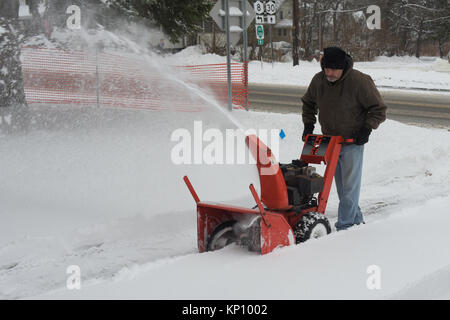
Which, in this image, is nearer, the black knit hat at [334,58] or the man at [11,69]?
the black knit hat at [334,58]

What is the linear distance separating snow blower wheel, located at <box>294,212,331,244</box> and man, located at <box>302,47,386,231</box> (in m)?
0.52

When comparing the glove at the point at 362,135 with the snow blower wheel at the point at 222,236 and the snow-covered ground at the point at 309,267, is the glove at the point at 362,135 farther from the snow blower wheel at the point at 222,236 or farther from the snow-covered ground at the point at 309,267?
the snow blower wheel at the point at 222,236

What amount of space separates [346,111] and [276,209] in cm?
105

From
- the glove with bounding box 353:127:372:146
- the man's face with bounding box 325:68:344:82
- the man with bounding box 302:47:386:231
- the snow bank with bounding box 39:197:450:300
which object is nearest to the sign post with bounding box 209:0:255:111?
the man with bounding box 302:47:386:231

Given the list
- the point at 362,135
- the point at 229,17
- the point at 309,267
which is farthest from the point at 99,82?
the point at 309,267

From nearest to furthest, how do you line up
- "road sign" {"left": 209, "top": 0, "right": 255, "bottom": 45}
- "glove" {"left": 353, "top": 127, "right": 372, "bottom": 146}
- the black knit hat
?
1. the black knit hat
2. "glove" {"left": 353, "top": 127, "right": 372, "bottom": 146}
3. "road sign" {"left": 209, "top": 0, "right": 255, "bottom": 45}

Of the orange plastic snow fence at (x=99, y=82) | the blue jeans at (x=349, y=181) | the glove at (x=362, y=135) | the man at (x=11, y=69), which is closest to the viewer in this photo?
the glove at (x=362, y=135)

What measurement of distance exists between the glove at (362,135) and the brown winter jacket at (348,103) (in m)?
0.04

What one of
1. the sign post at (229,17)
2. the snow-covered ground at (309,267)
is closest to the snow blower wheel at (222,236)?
the snow-covered ground at (309,267)

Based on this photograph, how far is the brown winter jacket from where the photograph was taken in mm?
4422

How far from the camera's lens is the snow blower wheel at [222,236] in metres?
4.20

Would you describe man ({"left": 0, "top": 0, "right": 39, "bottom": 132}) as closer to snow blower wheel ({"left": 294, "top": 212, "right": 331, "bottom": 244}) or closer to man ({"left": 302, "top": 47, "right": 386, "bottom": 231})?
man ({"left": 302, "top": 47, "right": 386, "bottom": 231})

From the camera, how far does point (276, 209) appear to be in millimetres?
4270
